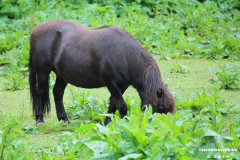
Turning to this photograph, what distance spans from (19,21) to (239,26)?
702 centimetres

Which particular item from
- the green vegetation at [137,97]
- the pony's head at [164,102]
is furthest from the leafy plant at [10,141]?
the pony's head at [164,102]

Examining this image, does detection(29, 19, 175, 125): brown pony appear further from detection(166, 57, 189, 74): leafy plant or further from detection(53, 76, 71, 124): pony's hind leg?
Answer: detection(166, 57, 189, 74): leafy plant

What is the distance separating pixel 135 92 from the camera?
6.64 meters

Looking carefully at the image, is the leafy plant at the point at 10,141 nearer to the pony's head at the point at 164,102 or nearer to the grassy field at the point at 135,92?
the grassy field at the point at 135,92

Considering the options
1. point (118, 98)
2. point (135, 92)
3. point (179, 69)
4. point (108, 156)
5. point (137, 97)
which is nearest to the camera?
point (108, 156)

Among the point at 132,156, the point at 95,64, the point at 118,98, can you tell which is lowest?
the point at 118,98

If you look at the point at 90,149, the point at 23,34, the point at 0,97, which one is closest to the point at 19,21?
the point at 23,34

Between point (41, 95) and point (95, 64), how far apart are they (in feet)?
3.99

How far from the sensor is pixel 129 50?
438 centimetres

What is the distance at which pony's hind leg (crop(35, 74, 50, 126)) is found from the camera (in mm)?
5008

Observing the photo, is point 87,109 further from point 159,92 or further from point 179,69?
point 179,69

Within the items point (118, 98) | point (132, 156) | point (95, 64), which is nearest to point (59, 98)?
point (95, 64)

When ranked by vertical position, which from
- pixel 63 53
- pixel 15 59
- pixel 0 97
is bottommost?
pixel 0 97

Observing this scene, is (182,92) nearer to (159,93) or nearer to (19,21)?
(159,93)
